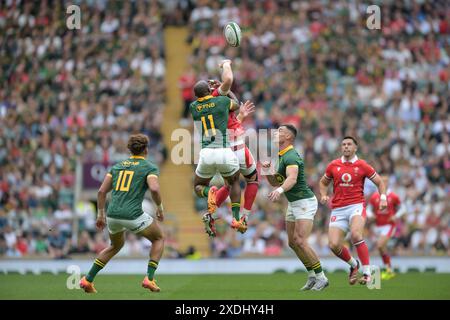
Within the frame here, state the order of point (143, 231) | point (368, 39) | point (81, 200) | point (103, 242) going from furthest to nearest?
point (368, 39) < point (81, 200) < point (103, 242) < point (143, 231)

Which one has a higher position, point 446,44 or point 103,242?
point 446,44

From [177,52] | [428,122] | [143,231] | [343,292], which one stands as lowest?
[343,292]

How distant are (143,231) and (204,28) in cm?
1830

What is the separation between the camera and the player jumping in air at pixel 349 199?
18.1m

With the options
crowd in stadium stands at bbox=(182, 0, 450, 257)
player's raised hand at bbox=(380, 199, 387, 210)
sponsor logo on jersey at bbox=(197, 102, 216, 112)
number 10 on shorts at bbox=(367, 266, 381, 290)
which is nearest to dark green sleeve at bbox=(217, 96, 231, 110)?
sponsor logo on jersey at bbox=(197, 102, 216, 112)

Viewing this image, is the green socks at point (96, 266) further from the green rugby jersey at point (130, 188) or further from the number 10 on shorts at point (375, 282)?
the number 10 on shorts at point (375, 282)

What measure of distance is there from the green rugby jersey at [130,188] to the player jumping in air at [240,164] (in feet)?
4.77

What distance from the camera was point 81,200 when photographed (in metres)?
28.9

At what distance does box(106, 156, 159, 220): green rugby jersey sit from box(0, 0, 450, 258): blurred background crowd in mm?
10860

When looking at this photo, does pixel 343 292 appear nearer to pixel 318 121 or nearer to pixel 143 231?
pixel 143 231

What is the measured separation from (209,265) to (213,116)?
934cm

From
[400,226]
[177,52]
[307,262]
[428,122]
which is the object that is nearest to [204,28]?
[177,52]

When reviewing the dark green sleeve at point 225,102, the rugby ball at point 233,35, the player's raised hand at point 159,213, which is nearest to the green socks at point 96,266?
the player's raised hand at point 159,213

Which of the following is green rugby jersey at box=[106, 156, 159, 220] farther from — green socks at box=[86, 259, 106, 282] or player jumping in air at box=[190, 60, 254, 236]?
player jumping in air at box=[190, 60, 254, 236]
